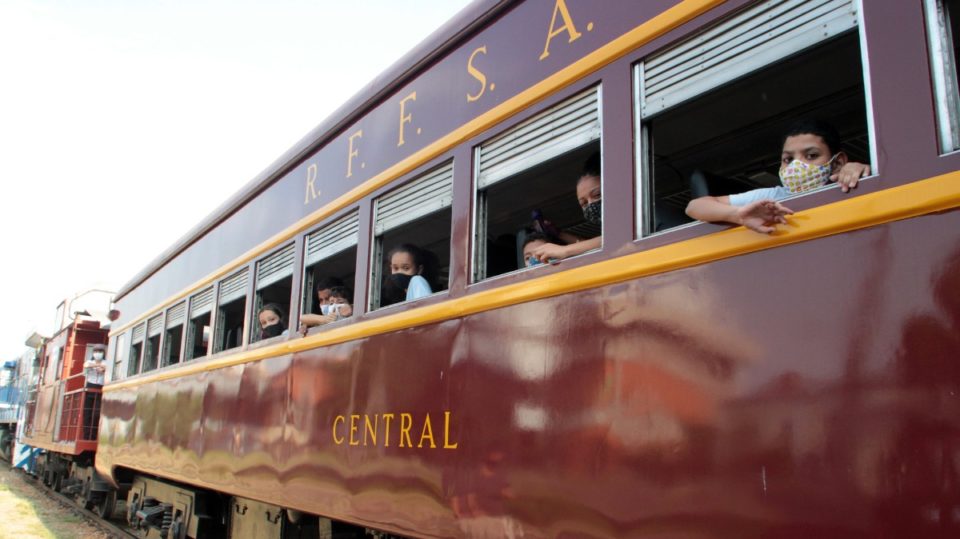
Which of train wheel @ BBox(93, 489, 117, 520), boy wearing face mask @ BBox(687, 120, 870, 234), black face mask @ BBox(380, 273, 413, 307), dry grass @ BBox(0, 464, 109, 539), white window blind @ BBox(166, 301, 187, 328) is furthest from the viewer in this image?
train wheel @ BBox(93, 489, 117, 520)

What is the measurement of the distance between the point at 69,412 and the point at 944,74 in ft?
39.6

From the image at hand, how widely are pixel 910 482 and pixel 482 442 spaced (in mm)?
1556

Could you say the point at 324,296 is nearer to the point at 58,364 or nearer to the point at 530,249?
the point at 530,249

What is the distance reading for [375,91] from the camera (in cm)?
409

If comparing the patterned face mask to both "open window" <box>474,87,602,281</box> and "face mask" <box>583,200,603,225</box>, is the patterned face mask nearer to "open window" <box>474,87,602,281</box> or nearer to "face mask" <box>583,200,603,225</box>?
"open window" <box>474,87,602,281</box>

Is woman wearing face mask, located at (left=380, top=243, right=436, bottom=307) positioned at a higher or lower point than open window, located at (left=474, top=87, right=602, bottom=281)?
lower

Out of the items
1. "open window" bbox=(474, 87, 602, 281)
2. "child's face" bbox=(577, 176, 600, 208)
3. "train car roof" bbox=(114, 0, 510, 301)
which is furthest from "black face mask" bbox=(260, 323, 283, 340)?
"child's face" bbox=(577, 176, 600, 208)

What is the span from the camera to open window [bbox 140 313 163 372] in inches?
307

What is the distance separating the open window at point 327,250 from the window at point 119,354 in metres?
5.12

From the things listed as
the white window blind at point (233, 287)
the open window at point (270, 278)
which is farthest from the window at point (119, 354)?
the open window at point (270, 278)

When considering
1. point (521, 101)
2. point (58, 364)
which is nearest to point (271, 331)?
point (521, 101)

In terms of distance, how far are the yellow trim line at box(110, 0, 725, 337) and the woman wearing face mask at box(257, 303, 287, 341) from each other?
0.49 metres

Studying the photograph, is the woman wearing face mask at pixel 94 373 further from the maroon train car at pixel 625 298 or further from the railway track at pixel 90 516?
the maroon train car at pixel 625 298

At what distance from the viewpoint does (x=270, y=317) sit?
5207mm
